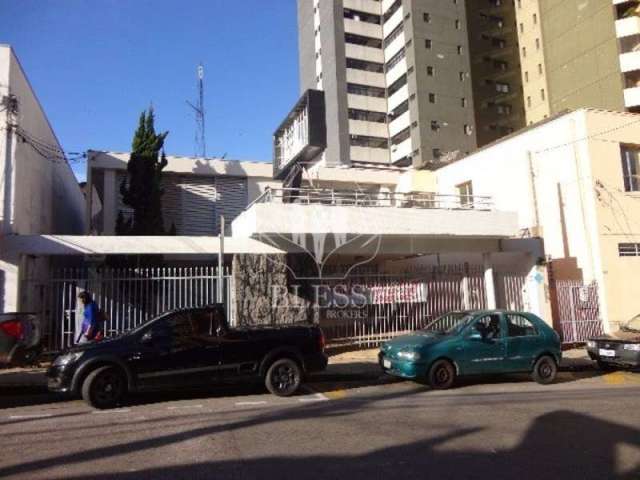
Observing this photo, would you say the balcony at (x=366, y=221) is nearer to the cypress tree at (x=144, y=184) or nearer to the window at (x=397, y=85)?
the cypress tree at (x=144, y=184)

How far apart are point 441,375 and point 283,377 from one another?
285 centimetres

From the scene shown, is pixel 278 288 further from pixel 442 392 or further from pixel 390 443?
pixel 390 443

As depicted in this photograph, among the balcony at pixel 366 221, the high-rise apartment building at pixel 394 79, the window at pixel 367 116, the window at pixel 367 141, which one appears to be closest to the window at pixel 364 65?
the high-rise apartment building at pixel 394 79

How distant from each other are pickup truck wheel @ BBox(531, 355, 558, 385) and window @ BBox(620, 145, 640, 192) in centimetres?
991

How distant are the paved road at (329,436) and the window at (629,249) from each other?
31.3ft

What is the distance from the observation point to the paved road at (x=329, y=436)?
16.3 ft

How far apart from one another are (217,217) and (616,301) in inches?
587

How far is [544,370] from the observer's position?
34.6 ft

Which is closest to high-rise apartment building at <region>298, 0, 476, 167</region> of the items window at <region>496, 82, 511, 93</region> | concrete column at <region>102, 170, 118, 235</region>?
window at <region>496, 82, 511, 93</region>

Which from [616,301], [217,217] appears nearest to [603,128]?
[616,301]

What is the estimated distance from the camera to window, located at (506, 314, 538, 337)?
1041cm

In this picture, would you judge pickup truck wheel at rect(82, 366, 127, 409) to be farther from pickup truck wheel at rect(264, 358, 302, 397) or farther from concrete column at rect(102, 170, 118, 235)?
concrete column at rect(102, 170, 118, 235)

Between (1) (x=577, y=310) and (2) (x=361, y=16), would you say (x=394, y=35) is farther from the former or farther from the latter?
(1) (x=577, y=310)

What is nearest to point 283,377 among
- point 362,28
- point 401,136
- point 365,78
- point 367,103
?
point 401,136
